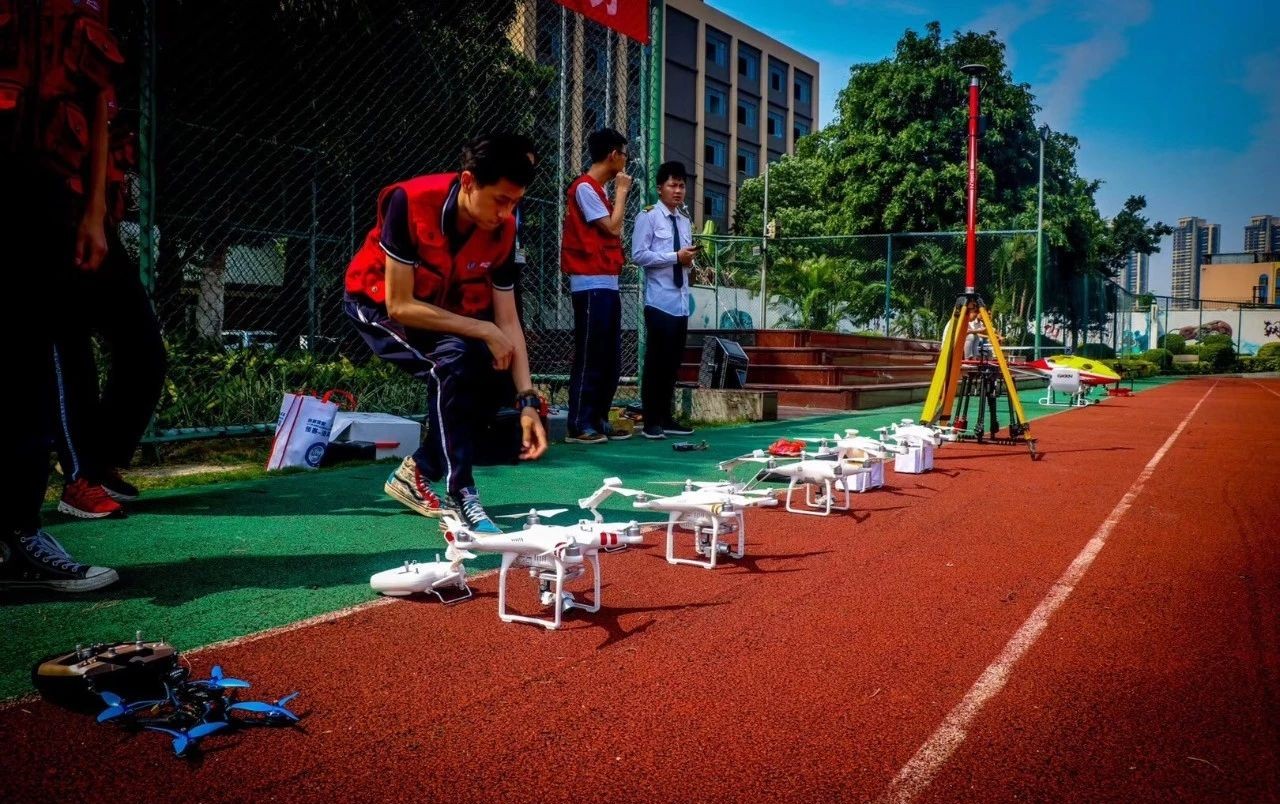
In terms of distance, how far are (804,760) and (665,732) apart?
1.01ft

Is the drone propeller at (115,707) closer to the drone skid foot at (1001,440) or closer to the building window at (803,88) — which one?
the drone skid foot at (1001,440)

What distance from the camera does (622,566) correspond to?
138 inches

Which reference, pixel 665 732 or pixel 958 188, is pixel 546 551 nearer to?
pixel 665 732

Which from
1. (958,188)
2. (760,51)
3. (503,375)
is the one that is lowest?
(503,375)

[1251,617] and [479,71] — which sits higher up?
[479,71]

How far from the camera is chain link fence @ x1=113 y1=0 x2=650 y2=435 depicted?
328 inches

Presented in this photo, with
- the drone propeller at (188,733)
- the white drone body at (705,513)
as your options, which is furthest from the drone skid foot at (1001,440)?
the drone propeller at (188,733)

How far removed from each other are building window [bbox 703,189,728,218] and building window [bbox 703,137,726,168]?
4.91 ft

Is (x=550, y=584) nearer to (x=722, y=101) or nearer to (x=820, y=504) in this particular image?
(x=820, y=504)

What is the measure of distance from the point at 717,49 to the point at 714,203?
8.23m

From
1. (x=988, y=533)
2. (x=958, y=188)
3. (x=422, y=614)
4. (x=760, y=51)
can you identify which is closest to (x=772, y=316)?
(x=958, y=188)

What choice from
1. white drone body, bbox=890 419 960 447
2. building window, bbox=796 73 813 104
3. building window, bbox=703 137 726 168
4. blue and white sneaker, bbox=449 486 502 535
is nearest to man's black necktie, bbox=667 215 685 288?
white drone body, bbox=890 419 960 447

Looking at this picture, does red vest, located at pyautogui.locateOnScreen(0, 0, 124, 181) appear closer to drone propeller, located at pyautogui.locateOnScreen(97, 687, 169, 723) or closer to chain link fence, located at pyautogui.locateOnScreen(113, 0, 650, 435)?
drone propeller, located at pyautogui.locateOnScreen(97, 687, 169, 723)

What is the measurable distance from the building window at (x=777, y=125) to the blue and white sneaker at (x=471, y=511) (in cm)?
5394
